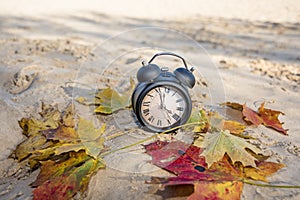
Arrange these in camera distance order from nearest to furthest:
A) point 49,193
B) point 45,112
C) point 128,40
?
1. point 49,193
2. point 45,112
3. point 128,40

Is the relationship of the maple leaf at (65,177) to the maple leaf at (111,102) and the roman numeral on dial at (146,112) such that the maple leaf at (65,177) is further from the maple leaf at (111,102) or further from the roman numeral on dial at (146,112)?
the maple leaf at (111,102)

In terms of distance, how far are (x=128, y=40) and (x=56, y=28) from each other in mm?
911

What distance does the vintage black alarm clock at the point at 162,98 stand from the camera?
123cm

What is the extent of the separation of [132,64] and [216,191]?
107cm

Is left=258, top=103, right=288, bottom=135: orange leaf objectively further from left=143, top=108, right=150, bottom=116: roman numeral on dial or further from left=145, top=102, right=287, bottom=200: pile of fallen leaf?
left=143, top=108, right=150, bottom=116: roman numeral on dial

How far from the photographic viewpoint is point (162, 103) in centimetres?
Answer: 124

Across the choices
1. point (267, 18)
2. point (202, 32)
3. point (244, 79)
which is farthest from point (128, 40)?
point (267, 18)

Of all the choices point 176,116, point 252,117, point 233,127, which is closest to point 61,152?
point 176,116

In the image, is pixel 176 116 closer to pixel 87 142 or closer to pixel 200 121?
pixel 200 121

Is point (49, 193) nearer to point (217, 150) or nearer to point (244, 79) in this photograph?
point (217, 150)

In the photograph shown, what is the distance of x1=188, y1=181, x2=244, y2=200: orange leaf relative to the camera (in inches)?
39.7

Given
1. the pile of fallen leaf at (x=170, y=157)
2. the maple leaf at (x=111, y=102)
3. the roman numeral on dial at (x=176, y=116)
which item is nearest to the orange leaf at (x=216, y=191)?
the pile of fallen leaf at (x=170, y=157)

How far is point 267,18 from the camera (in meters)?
4.54

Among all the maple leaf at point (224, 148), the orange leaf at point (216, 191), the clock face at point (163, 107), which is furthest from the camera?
the clock face at point (163, 107)
